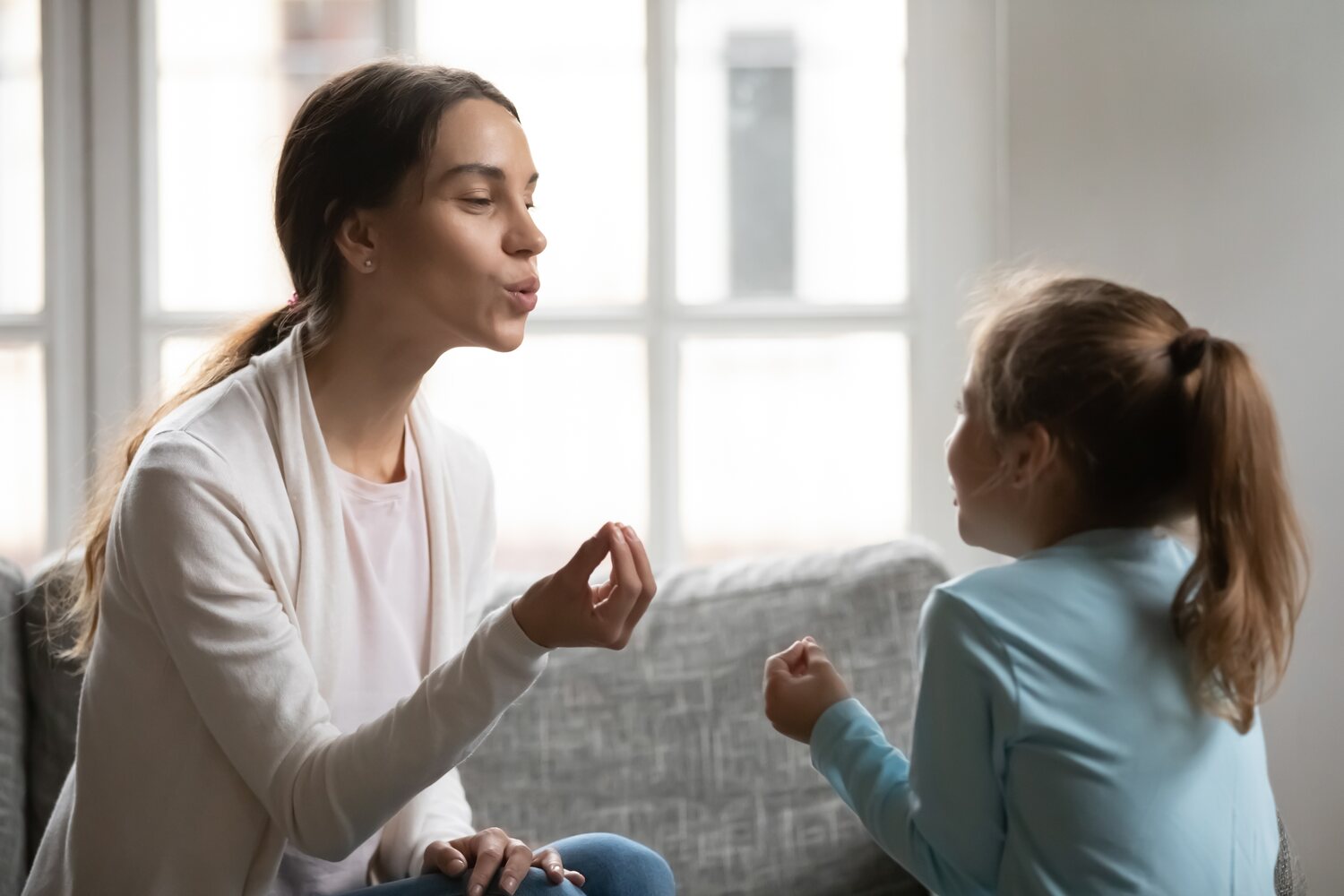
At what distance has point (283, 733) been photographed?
Answer: 118 centimetres

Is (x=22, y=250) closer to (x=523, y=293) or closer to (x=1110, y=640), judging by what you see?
(x=523, y=293)

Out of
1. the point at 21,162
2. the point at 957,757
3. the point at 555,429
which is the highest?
the point at 21,162

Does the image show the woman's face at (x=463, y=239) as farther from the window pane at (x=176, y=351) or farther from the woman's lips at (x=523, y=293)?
the window pane at (x=176, y=351)

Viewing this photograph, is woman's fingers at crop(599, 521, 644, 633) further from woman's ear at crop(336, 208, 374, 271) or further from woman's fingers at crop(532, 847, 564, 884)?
woman's ear at crop(336, 208, 374, 271)

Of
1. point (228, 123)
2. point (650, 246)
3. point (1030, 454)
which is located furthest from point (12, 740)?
point (1030, 454)

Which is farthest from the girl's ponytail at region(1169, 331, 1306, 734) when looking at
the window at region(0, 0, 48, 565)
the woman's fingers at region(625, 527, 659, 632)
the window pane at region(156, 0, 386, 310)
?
the window at region(0, 0, 48, 565)

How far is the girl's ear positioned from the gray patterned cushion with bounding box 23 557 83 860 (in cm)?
123

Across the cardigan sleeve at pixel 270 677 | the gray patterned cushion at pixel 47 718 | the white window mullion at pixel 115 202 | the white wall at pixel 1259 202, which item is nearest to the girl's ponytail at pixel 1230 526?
the cardigan sleeve at pixel 270 677

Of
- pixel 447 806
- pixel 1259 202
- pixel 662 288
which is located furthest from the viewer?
pixel 662 288

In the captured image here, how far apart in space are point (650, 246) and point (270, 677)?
1164 mm

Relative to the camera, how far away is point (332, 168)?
4.35ft

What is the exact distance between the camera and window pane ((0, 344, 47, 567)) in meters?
2.20

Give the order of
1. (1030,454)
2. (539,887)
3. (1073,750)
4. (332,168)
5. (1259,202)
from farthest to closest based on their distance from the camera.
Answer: (1259,202) → (332,168) → (539,887) → (1030,454) → (1073,750)

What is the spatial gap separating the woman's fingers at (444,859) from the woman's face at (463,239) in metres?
0.51
